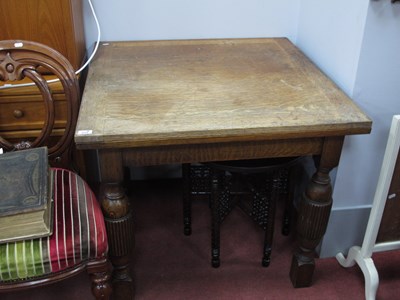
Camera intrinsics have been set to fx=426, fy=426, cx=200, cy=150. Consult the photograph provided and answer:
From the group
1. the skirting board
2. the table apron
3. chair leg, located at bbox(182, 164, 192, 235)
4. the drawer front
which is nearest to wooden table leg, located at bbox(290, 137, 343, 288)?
the table apron

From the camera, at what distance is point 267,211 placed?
5.21 ft

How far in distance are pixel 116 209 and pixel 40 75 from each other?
19.6 inches

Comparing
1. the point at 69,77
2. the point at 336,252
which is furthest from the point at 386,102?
the point at 69,77

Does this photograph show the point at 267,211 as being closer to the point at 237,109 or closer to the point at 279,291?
the point at 279,291

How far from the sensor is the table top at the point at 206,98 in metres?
1.13

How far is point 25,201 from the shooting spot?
3.47ft

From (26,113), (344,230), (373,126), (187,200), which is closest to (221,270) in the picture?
(187,200)

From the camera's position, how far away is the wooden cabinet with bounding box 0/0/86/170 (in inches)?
56.8

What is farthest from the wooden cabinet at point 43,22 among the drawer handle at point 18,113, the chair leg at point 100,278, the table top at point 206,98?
the chair leg at point 100,278

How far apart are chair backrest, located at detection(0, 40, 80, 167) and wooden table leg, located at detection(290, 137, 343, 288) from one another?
0.79 m

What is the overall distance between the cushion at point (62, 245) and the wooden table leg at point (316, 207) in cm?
64

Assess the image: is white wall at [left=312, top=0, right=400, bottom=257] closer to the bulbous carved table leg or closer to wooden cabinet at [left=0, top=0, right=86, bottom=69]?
the bulbous carved table leg

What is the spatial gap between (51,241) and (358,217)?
1.13 m

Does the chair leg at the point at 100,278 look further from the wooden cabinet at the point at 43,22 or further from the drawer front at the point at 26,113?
the wooden cabinet at the point at 43,22
